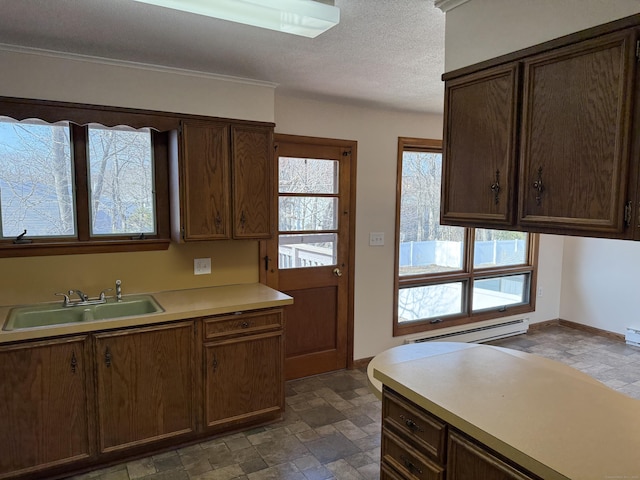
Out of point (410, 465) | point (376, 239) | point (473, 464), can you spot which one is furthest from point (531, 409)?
point (376, 239)

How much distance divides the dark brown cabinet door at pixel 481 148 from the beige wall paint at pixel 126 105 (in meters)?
1.70

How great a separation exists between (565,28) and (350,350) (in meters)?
3.23

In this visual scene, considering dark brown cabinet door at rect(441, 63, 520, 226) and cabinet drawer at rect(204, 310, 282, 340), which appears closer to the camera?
Answer: dark brown cabinet door at rect(441, 63, 520, 226)

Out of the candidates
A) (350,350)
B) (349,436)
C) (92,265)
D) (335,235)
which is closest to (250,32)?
(92,265)

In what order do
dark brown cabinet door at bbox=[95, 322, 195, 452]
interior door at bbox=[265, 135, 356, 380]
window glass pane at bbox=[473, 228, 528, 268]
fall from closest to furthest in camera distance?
dark brown cabinet door at bbox=[95, 322, 195, 452] → interior door at bbox=[265, 135, 356, 380] → window glass pane at bbox=[473, 228, 528, 268]

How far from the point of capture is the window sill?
268 cm

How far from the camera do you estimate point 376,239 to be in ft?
13.8

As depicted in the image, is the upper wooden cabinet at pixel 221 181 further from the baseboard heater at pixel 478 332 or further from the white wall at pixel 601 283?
the white wall at pixel 601 283

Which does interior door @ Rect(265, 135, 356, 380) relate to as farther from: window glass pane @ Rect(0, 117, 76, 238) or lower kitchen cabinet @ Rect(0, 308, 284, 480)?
window glass pane @ Rect(0, 117, 76, 238)

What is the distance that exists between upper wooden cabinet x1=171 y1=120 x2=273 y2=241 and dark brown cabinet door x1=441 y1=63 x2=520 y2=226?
5.07 ft

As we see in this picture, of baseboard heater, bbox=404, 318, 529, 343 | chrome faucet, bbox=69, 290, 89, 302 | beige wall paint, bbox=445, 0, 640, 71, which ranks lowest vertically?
baseboard heater, bbox=404, 318, 529, 343

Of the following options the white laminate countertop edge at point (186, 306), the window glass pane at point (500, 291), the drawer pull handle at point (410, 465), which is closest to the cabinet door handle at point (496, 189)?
the drawer pull handle at point (410, 465)

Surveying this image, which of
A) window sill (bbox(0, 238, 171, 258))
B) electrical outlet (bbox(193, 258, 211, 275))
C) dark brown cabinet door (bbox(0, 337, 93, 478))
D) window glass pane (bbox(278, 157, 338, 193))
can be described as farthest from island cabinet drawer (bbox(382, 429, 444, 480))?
window glass pane (bbox(278, 157, 338, 193))

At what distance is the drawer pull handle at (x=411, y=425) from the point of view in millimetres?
1598
